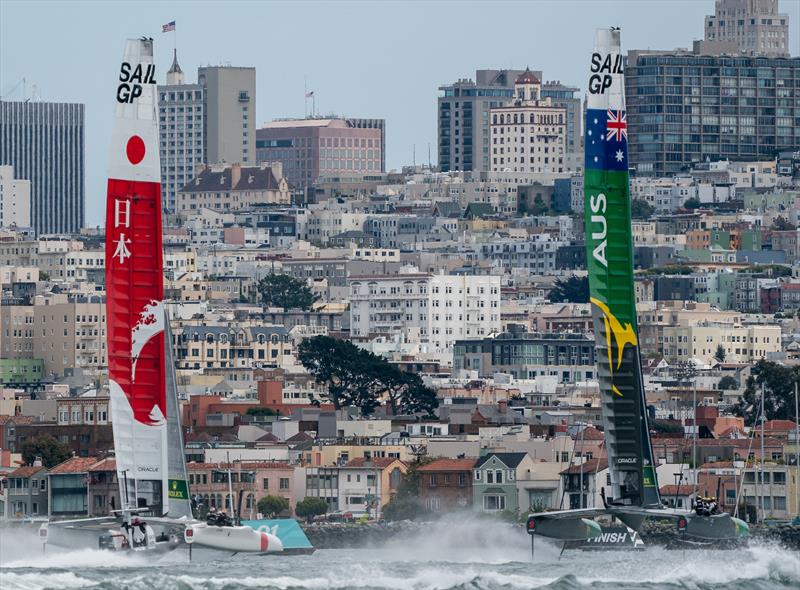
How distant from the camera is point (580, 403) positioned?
132m

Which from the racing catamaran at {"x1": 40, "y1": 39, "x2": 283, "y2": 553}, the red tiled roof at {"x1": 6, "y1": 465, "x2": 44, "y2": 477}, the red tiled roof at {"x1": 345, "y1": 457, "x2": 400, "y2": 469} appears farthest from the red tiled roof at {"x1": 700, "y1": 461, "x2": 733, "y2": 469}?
the racing catamaran at {"x1": 40, "y1": 39, "x2": 283, "y2": 553}

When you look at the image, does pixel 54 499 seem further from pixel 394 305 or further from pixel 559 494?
pixel 394 305

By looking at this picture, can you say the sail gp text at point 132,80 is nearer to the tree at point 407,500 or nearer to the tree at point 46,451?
the tree at point 407,500

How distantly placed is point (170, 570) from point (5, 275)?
14418 centimetres

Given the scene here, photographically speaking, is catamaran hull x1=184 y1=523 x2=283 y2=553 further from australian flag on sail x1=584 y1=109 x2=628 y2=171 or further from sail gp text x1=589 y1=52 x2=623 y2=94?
sail gp text x1=589 y1=52 x2=623 y2=94

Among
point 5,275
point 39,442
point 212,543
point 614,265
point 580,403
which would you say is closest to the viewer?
point 212,543

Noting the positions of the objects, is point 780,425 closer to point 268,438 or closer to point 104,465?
point 268,438

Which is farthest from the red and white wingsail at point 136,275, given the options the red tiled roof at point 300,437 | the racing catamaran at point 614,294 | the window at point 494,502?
the red tiled roof at point 300,437

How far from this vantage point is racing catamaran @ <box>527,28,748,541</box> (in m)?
52.1

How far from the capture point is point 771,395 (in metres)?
124

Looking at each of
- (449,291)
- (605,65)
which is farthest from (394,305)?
(605,65)

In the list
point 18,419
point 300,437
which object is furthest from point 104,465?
point 18,419

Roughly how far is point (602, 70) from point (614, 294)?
3485mm

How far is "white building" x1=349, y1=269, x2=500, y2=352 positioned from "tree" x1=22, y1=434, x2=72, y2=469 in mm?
76110
